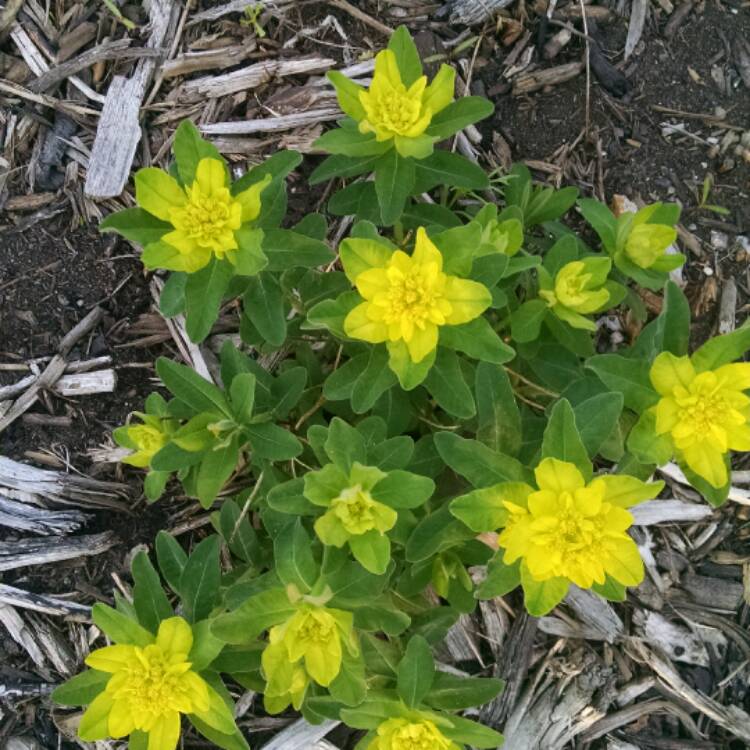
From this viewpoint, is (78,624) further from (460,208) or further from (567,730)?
(460,208)

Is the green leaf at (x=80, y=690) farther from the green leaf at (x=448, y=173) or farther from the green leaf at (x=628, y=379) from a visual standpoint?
the green leaf at (x=448, y=173)

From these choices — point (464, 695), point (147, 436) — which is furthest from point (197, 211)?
point (464, 695)

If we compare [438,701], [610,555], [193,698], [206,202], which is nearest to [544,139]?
[206,202]

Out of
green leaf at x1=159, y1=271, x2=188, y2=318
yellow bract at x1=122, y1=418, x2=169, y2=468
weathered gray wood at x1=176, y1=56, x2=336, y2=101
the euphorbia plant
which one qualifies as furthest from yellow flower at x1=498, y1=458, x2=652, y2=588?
weathered gray wood at x1=176, y1=56, x2=336, y2=101

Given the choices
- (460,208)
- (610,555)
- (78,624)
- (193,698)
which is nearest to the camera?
(610,555)

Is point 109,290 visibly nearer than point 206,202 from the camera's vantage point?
No

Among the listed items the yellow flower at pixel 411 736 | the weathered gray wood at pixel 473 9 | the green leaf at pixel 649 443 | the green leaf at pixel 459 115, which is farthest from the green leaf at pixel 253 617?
the weathered gray wood at pixel 473 9

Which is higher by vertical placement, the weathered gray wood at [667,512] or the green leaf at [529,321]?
the green leaf at [529,321]
